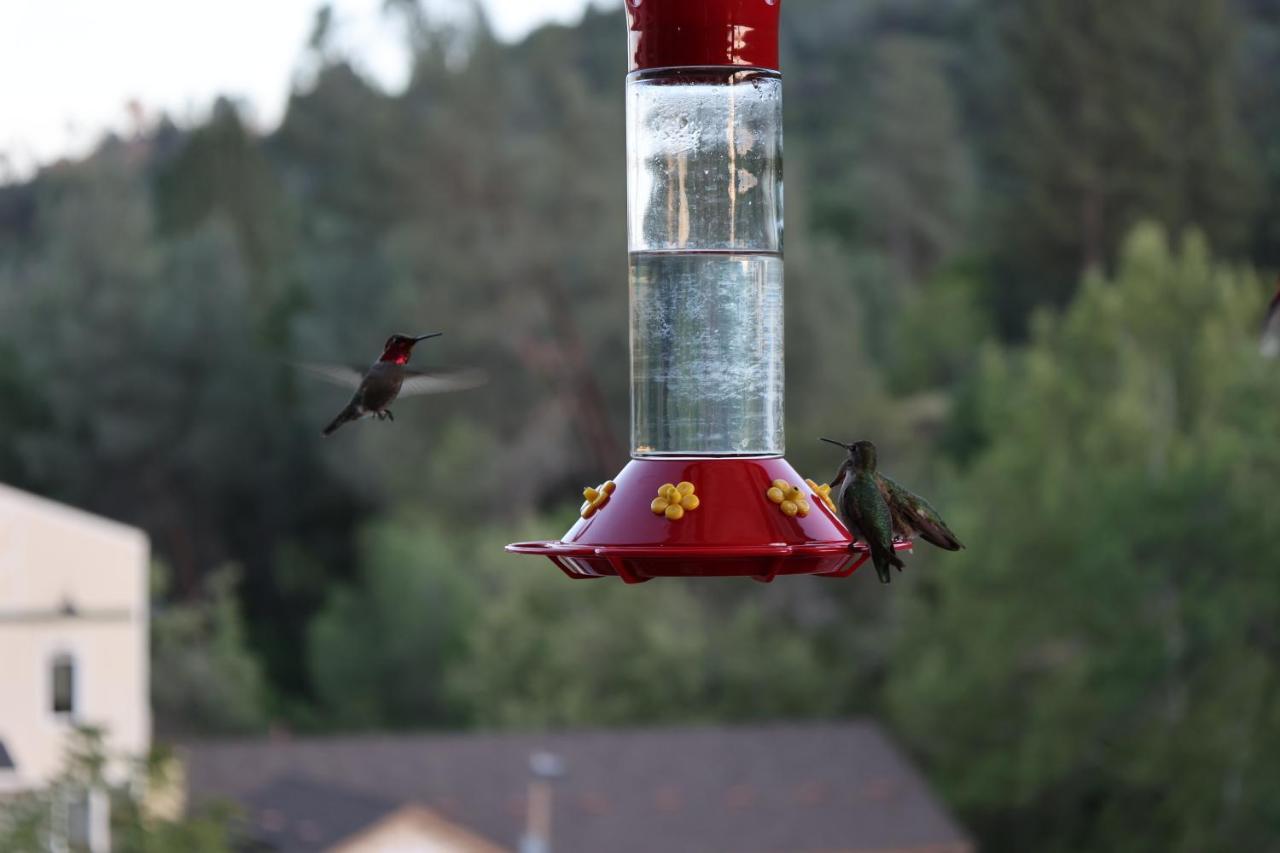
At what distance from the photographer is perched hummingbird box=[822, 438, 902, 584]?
402 cm

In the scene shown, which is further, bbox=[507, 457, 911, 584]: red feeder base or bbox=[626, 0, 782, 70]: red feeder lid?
bbox=[626, 0, 782, 70]: red feeder lid

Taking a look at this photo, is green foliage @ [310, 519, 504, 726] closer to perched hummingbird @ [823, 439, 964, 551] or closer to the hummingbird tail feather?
the hummingbird tail feather

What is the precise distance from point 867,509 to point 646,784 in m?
21.9

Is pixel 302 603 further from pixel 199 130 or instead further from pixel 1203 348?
pixel 1203 348

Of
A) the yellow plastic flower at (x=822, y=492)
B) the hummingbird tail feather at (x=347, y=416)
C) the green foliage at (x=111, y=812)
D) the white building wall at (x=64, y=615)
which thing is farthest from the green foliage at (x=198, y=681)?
the yellow plastic flower at (x=822, y=492)

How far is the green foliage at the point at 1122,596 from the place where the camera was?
26.6 meters

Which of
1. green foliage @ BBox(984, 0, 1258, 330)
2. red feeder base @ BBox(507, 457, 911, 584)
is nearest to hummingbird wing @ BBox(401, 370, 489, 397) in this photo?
red feeder base @ BBox(507, 457, 911, 584)

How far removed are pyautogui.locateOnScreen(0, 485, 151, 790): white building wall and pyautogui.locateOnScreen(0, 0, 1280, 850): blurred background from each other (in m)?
6.36

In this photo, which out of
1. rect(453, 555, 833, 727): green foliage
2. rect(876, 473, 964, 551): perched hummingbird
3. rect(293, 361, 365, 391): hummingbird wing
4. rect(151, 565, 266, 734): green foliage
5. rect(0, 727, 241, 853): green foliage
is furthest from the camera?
rect(151, 565, 266, 734): green foliage

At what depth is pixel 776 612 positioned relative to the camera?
35.7 m

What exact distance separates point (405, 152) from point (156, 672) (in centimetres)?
1090

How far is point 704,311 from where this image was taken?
179 inches

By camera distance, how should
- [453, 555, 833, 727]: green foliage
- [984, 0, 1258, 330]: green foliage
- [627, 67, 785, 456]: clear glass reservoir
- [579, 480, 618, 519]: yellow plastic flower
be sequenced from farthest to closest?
[984, 0, 1258, 330]: green foliage, [453, 555, 833, 727]: green foliage, [627, 67, 785, 456]: clear glass reservoir, [579, 480, 618, 519]: yellow plastic flower

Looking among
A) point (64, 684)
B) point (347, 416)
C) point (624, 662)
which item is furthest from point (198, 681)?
point (347, 416)
